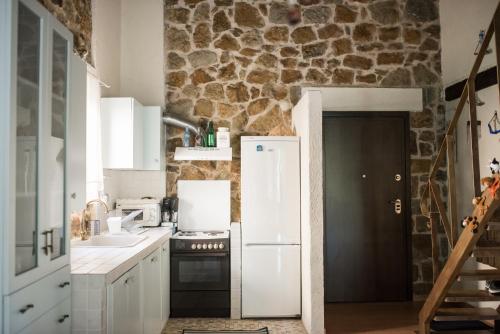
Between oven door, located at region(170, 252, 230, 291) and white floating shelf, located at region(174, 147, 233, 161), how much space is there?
1007mm

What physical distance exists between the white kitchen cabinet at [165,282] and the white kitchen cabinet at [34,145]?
4.96 ft

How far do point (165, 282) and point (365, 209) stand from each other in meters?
2.39

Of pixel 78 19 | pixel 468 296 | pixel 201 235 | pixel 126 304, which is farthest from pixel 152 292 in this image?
pixel 468 296

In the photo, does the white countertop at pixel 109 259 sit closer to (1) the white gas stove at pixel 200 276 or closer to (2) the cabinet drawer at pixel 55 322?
(2) the cabinet drawer at pixel 55 322

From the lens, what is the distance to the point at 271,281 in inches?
146

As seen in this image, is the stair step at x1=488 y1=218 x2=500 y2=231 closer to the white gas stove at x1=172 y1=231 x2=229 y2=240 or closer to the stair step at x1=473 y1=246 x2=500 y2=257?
the stair step at x1=473 y1=246 x2=500 y2=257

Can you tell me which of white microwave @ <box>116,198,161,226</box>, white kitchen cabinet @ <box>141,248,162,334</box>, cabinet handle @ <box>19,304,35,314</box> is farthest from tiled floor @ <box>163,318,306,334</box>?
cabinet handle @ <box>19,304,35,314</box>

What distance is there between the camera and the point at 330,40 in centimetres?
445

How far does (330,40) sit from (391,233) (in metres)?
2.39

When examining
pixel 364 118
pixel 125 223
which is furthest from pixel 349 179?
pixel 125 223

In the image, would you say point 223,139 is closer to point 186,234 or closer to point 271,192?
point 271,192

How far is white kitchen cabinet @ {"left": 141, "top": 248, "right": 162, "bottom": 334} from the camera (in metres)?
2.79

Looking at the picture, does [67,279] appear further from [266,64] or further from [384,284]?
[384,284]

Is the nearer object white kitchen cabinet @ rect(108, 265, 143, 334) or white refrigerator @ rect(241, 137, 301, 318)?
white kitchen cabinet @ rect(108, 265, 143, 334)
